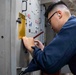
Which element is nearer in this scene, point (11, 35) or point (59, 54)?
point (59, 54)

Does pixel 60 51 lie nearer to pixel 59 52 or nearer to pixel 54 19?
pixel 59 52

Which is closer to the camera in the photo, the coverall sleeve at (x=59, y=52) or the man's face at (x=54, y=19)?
the coverall sleeve at (x=59, y=52)

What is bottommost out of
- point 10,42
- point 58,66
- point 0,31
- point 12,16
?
point 58,66

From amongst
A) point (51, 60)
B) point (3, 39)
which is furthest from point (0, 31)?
point (51, 60)

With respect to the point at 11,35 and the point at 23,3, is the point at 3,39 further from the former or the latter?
the point at 23,3

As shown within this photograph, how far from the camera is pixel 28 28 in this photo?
7.39 feet

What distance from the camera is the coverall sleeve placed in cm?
132

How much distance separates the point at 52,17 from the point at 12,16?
42 centimetres

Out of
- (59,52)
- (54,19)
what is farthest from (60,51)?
(54,19)

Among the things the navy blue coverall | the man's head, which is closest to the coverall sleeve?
the navy blue coverall

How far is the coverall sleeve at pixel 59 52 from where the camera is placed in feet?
4.32

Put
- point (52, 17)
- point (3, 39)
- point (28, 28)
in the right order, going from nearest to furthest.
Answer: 1. point (52, 17)
2. point (3, 39)
3. point (28, 28)

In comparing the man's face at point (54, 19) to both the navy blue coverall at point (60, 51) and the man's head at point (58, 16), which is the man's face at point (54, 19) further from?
the navy blue coverall at point (60, 51)

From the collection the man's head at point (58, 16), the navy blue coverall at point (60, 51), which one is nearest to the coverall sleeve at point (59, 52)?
the navy blue coverall at point (60, 51)
